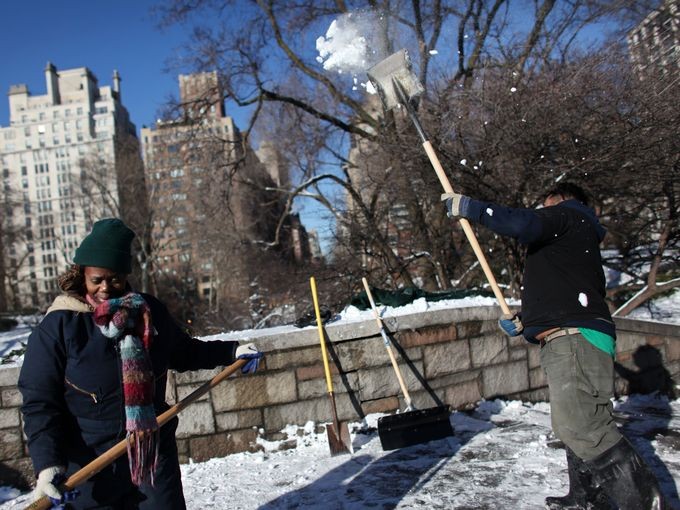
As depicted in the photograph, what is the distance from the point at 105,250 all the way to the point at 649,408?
5054mm

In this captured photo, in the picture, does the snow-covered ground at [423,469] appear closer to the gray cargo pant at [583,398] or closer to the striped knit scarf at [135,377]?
the gray cargo pant at [583,398]

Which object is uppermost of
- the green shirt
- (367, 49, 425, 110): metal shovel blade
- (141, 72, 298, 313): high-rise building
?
(141, 72, 298, 313): high-rise building

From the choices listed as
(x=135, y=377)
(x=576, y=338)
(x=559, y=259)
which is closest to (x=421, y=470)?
(x=576, y=338)

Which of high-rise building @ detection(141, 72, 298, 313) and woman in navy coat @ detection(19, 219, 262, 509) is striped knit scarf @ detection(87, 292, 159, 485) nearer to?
woman in navy coat @ detection(19, 219, 262, 509)

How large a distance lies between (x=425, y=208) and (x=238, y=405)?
654 cm

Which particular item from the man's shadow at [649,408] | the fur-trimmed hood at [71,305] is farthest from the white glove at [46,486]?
the man's shadow at [649,408]

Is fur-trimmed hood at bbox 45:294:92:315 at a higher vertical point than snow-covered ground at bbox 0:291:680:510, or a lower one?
higher

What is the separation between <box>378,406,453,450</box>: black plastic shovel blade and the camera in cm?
433

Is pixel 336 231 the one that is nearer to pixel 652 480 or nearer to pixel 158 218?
pixel 652 480

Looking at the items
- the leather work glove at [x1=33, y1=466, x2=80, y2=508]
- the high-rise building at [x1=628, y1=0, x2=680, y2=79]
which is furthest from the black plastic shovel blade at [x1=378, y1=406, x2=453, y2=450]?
the high-rise building at [x1=628, y1=0, x2=680, y2=79]

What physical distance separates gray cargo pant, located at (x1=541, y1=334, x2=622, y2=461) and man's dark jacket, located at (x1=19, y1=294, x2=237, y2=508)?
Answer: 195cm

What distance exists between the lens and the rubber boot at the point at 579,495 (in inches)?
121

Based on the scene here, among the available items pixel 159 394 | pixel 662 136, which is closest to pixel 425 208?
pixel 662 136

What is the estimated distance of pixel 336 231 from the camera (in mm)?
12016
